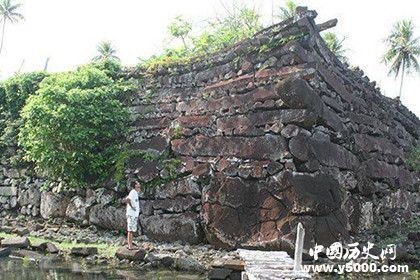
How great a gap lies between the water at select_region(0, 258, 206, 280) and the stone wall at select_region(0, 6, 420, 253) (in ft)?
6.29

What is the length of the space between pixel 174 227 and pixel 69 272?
2858 mm

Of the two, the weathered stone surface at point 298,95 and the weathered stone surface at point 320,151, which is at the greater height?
the weathered stone surface at point 298,95

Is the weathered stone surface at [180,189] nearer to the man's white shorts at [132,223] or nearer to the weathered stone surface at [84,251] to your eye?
the man's white shorts at [132,223]

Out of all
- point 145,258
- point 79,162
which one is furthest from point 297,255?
point 79,162

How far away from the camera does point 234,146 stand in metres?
9.59

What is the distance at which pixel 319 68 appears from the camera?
1007 centimetres

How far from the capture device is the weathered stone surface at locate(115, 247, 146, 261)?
787 centimetres

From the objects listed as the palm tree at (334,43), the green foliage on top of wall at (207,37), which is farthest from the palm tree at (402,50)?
the green foliage on top of wall at (207,37)

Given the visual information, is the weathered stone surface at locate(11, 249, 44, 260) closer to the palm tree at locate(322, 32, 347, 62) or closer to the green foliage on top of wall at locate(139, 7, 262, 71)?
the green foliage on top of wall at locate(139, 7, 262, 71)

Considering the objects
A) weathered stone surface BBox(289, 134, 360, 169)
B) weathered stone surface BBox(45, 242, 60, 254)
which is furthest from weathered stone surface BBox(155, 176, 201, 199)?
weathered stone surface BBox(45, 242, 60, 254)

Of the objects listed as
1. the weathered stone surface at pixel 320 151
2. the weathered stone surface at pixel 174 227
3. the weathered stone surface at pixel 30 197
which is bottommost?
the weathered stone surface at pixel 174 227

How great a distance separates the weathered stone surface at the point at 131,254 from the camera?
7871 mm

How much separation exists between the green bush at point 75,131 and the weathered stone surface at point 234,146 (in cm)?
220

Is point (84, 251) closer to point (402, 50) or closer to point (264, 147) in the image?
point (264, 147)
